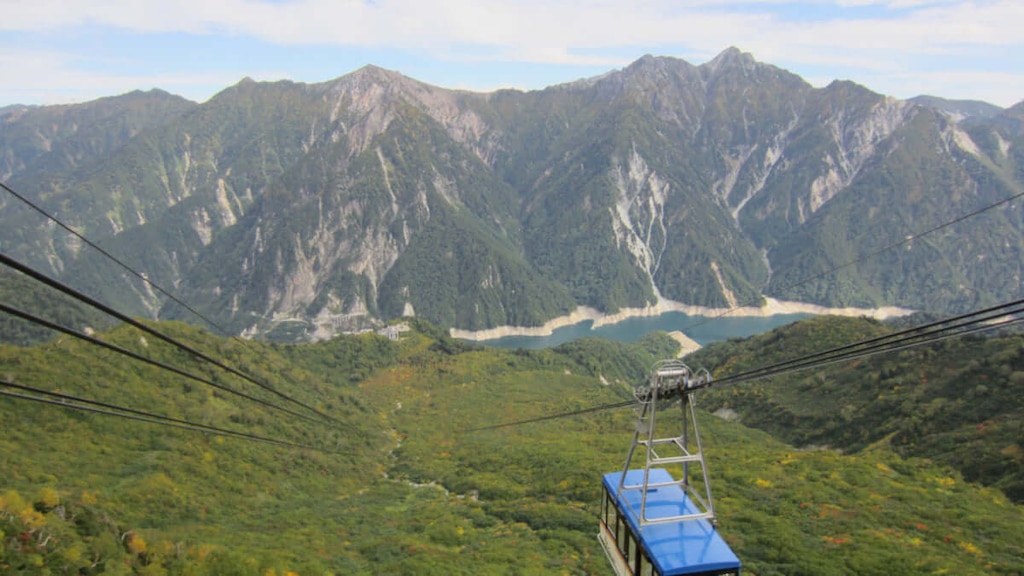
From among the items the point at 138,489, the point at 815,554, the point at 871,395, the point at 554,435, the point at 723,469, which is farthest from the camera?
the point at 554,435

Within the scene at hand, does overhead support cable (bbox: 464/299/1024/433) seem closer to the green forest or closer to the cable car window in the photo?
the cable car window

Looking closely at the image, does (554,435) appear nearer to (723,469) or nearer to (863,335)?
(723,469)

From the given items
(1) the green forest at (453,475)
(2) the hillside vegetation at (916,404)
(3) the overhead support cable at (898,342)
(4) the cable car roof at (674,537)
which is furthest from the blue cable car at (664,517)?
(2) the hillside vegetation at (916,404)

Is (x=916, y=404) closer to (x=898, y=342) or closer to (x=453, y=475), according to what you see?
(x=453, y=475)

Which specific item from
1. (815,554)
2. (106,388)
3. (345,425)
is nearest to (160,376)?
(106,388)

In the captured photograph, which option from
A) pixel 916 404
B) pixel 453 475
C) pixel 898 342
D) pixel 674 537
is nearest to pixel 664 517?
pixel 674 537

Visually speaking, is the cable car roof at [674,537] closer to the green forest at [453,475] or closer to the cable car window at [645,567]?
the cable car window at [645,567]

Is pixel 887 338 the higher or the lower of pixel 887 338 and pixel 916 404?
the higher
